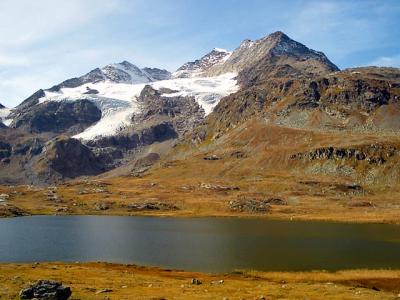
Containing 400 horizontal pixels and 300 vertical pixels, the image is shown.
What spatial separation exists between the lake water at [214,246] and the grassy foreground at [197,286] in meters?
8.82

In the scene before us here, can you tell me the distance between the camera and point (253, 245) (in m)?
110

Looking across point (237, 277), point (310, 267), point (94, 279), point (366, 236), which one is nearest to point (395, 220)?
point (366, 236)

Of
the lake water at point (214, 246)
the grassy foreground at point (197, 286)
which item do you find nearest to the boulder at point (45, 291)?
the grassy foreground at point (197, 286)

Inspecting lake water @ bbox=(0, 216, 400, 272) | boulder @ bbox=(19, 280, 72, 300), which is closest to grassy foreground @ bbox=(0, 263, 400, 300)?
boulder @ bbox=(19, 280, 72, 300)

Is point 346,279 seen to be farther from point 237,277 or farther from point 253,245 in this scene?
point 253,245

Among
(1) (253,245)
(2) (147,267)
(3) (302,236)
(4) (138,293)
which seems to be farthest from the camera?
(3) (302,236)

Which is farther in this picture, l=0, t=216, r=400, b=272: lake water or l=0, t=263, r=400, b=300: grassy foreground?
l=0, t=216, r=400, b=272: lake water

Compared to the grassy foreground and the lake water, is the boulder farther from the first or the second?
the lake water

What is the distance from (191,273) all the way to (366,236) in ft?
237

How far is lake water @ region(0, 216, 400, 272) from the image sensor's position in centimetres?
8838

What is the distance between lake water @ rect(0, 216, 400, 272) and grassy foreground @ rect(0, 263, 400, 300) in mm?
8820

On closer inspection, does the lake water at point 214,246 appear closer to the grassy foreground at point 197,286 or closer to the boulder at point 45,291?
the grassy foreground at point 197,286

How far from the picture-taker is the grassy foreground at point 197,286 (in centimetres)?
5106

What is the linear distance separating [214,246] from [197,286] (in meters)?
49.6
